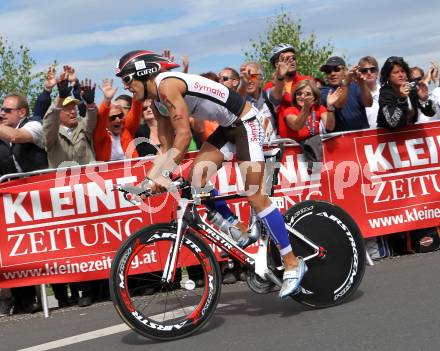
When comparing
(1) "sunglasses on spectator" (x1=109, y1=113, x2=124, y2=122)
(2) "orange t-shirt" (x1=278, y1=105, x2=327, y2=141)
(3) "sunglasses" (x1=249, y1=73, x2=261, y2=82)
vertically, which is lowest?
(2) "orange t-shirt" (x1=278, y1=105, x2=327, y2=141)

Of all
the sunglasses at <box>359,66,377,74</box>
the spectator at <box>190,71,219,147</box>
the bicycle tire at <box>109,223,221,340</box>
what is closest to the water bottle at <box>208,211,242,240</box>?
the bicycle tire at <box>109,223,221,340</box>

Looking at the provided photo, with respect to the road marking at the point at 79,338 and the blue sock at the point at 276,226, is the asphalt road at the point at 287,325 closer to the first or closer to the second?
the road marking at the point at 79,338

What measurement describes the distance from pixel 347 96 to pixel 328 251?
107 inches

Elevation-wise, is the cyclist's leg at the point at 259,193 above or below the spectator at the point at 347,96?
below

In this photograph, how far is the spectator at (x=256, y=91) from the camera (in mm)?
8680

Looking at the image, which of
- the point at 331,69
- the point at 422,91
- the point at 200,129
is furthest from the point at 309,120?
the point at 422,91

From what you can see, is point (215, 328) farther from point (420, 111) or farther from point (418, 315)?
point (420, 111)

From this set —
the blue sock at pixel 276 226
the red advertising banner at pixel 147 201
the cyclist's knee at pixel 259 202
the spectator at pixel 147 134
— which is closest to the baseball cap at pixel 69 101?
the red advertising banner at pixel 147 201

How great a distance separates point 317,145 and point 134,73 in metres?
3.38

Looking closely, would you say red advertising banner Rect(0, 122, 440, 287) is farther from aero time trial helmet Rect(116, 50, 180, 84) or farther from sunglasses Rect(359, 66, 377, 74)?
aero time trial helmet Rect(116, 50, 180, 84)

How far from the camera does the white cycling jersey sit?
5559mm

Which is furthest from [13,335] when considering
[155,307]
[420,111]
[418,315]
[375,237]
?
[420,111]

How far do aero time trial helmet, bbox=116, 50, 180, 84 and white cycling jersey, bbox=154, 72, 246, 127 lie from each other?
7cm

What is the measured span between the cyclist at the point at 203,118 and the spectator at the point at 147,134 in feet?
7.98
